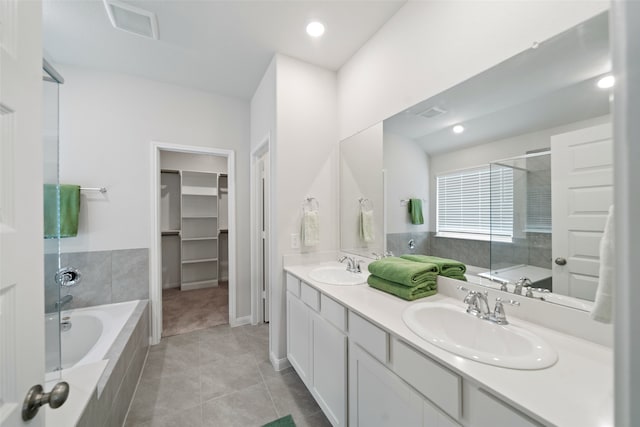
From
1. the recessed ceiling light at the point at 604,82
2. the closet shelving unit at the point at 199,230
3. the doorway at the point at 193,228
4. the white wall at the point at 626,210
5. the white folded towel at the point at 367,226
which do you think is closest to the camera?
the white wall at the point at 626,210

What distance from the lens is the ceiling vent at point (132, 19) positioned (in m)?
1.65

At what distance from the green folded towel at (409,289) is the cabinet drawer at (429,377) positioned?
14.0 inches

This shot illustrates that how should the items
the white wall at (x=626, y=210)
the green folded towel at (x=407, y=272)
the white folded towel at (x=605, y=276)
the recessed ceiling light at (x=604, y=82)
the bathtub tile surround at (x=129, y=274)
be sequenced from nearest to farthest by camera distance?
the white wall at (x=626, y=210)
the white folded towel at (x=605, y=276)
the recessed ceiling light at (x=604, y=82)
the green folded towel at (x=407, y=272)
the bathtub tile surround at (x=129, y=274)

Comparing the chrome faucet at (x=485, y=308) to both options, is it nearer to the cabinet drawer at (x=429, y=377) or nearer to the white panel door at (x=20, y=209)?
the cabinet drawer at (x=429, y=377)

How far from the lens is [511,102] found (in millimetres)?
1196

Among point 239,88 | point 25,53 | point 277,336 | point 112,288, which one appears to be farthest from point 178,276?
point 25,53

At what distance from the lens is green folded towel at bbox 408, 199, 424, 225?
1.61 meters

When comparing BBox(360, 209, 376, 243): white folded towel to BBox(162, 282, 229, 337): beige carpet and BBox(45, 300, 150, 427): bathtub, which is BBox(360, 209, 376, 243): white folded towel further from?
BBox(162, 282, 229, 337): beige carpet

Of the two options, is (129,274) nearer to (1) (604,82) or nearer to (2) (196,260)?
(2) (196,260)

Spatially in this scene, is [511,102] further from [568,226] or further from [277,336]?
[277,336]

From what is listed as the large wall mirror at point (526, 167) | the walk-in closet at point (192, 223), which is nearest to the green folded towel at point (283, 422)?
the large wall mirror at point (526, 167)

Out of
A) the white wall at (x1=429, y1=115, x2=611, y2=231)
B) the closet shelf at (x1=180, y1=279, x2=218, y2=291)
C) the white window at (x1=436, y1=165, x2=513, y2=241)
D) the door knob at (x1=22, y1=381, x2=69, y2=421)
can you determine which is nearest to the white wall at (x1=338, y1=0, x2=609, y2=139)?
the white wall at (x1=429, y1=115, x2=611, y2=231)

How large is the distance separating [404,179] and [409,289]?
0.77 metres

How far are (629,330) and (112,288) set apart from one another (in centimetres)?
325
